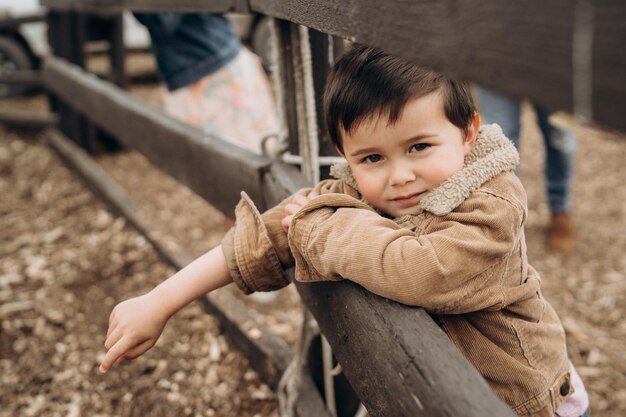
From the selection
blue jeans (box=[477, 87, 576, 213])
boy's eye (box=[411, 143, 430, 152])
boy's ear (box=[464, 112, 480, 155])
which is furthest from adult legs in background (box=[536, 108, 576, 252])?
boy's eye (box=[411, 143, 430, 152])

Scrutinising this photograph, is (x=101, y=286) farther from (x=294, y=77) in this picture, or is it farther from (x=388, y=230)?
(x=388, y=230)

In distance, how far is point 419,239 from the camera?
99cm

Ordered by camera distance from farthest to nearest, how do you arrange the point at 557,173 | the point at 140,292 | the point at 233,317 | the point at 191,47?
1. the point at 557,173
2. the point at 191,47
3. the point at 140,292
4. the point at 233,317

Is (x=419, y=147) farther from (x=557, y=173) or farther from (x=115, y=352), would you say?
(x=557, y=173)

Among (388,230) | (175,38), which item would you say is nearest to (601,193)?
(175,38)

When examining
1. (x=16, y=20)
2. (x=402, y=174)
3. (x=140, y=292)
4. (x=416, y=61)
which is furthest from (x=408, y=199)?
(x=16, y=20)

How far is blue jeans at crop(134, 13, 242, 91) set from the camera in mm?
2914

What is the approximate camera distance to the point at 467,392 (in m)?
0.82

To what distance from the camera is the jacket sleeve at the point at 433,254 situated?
955 millimetres

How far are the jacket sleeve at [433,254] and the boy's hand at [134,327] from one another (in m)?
0.36

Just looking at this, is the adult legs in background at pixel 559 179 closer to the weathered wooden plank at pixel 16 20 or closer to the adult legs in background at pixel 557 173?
the adult legs in background at pixel 557 173

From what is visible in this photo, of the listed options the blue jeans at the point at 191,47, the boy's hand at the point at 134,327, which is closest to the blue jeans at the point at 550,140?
the blue jeans at the point at 191,47

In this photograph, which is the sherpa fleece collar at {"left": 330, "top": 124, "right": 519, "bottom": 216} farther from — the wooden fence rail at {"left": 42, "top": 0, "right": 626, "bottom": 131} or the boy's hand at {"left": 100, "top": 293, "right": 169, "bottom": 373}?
the boy's hand at {"left": 100, "top": 293, "right": 169, "bottom": 373}

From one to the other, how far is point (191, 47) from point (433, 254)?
2311mm
